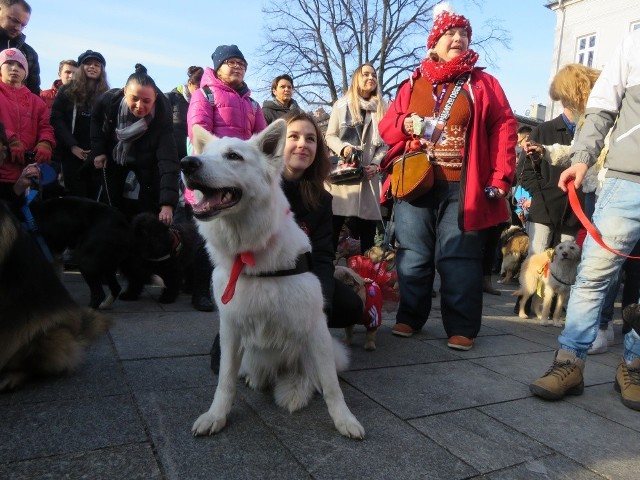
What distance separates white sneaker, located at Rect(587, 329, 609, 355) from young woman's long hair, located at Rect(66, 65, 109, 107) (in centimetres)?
548

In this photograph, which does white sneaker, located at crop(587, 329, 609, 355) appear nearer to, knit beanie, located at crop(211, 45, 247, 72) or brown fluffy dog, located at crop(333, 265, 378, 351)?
brown fluffy dog, located at crop(333, 265, 378, 351)

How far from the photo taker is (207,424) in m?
2.10

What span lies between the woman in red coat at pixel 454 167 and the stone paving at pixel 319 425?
1.98 ft

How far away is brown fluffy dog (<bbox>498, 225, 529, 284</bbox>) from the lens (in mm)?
7570

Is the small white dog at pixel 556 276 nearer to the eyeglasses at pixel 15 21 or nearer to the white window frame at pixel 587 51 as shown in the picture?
the eyeglasses at pixel 15 21

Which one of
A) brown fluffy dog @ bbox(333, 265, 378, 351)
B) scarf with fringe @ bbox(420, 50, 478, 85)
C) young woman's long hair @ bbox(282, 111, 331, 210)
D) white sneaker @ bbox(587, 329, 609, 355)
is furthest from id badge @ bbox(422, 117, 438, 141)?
white sneaker @ bbox(587, 329, 609, 355)

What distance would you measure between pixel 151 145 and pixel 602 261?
3.95 metres

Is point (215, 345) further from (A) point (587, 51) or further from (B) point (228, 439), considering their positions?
(A) point (587, 51)

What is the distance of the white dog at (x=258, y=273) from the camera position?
84.4 inches

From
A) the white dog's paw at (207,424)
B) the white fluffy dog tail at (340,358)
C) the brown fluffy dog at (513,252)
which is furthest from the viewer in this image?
the brown fluffy dog at (513,252)

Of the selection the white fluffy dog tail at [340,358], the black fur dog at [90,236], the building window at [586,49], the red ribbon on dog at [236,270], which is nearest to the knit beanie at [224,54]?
the black fur dog at [90,236]

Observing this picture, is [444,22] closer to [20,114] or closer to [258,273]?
[258,273]

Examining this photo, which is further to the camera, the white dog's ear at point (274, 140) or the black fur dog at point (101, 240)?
the black fur dog at point (101, 240)

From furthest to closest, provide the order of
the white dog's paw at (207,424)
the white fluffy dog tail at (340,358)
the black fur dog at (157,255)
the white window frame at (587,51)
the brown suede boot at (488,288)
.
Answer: the white window frame at (587,51) < the brown suede boot at (488,288) < the black fur dog at (157,255) < the white fluffy dog tail at (340,358) < the white dog's paw at (207,424)
